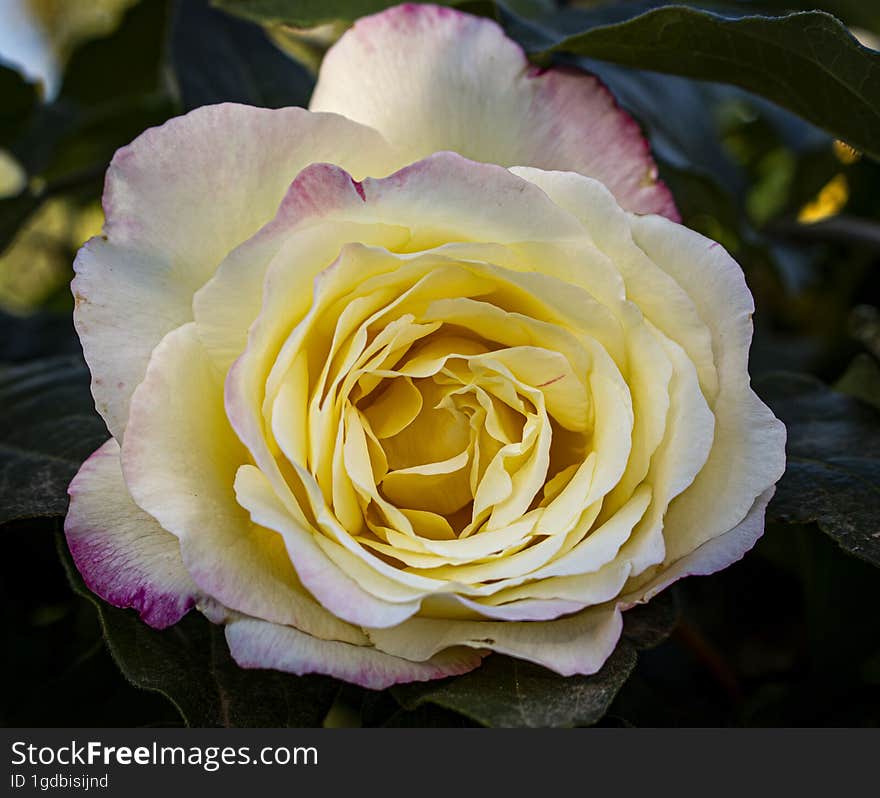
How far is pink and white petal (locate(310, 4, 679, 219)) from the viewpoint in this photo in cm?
53

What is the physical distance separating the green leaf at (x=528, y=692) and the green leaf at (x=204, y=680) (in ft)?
0.21

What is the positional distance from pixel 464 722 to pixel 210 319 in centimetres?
23

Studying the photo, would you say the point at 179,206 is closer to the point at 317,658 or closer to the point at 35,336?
the point at 317,658

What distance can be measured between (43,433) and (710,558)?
0.41m

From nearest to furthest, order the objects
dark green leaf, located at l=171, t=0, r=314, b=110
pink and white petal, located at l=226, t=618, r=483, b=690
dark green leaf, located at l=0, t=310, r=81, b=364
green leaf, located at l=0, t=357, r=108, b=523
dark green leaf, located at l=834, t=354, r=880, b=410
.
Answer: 1. pink and white petal, located at l=226, t=618, r=483, b=690
2. green leaf, located at l=0, t=357, r=108, b=523
3. dark green leaf, located at l=834, t=354, r=880, b=410
4. dark green leaf, located at l=171, t=0, r=314, b=110
5. dark green leaf, located at l=0, t=310, r=81, b=364

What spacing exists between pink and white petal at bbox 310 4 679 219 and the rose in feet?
0.15

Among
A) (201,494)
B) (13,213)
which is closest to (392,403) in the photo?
(201,494)

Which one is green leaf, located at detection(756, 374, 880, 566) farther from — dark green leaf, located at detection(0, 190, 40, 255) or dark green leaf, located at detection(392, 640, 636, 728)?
dark green leaf, located at detection(0, 190, 40, 255)

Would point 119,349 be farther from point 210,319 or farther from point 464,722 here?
point 464,722

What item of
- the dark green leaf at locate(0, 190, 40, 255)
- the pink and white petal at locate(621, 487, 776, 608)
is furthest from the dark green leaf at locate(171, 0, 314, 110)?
the pink and white petal at locate(621, 487, 776, 608)

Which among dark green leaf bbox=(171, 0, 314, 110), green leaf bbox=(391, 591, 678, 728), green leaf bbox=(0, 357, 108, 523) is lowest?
green leaf bbox=(0, 357, 108, 523)

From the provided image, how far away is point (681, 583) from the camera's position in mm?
845

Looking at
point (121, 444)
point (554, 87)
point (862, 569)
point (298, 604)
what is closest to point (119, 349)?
point (121, 444)

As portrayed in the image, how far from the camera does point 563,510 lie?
460 mm
